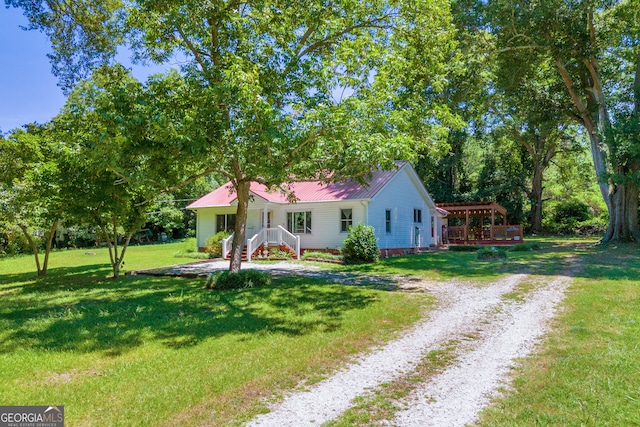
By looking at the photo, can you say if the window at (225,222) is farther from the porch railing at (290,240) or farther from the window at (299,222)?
the porch railing at (290,240)

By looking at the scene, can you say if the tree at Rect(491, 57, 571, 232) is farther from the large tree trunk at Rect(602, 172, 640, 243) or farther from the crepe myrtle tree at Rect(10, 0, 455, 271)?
the crepe myrtle tree at Rect(10, 0, 455, 271)

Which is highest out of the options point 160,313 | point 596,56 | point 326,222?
point 596,56

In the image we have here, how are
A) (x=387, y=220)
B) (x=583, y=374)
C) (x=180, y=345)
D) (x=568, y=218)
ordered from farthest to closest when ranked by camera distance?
(x=568, y=218), (x=387, y=220), (x=180, y=345), (x=583, y=374)

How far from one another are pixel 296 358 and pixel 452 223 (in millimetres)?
37769

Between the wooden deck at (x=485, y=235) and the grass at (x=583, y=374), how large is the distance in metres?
19.7

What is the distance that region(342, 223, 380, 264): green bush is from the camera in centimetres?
1662

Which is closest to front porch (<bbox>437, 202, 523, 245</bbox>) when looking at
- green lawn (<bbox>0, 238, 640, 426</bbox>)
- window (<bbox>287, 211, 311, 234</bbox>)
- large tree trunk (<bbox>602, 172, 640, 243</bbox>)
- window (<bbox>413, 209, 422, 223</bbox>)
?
large tree trunk (<bbox>602, 172, 640, 243</bbox>)

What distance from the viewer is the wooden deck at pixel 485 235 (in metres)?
26.8

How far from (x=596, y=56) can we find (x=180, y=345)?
24429 mm

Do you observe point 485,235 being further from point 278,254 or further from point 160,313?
point 160,313

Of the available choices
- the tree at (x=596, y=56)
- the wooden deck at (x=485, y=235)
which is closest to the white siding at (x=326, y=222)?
the tree at (x=596, y=56)

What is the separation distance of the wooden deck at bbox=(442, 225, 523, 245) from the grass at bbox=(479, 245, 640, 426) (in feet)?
64.7

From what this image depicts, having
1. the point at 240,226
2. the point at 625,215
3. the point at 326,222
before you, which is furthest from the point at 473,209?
the point at 240,226

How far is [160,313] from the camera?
302 inches
